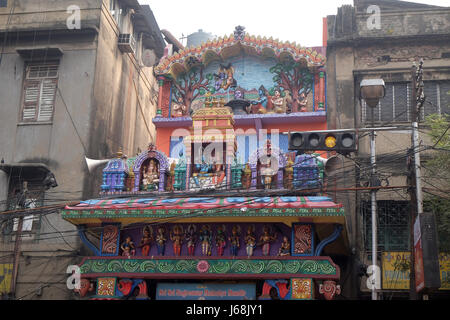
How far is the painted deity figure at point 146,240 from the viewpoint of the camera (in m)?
17.2

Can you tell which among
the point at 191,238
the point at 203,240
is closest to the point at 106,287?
the point at 191,238

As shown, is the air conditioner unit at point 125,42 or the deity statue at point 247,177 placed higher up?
the air conditioner unit at point 125,42

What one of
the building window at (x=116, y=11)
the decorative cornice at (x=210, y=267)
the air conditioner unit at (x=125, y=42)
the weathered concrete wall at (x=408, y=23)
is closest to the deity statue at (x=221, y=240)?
the decorative cornice at (x=210, y=267)

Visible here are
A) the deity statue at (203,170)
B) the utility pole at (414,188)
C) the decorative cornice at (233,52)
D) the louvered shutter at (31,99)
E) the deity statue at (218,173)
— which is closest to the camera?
the utility pole at (414,188)

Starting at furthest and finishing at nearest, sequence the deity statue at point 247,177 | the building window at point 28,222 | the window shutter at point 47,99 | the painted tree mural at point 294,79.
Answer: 1. the window shutter at point 47,99
2. the painted tree mural at point 294,79
3. the building window at point 28,222
4. the deity statue at point 247,177

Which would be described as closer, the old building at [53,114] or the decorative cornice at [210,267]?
the decorative cornice at [210,267]

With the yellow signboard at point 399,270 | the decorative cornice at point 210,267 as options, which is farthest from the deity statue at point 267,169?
the yellow signboard at point 399,270

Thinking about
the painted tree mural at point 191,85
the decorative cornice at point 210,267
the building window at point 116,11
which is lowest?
the decorative cornice at point 210,267

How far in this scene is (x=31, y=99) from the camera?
72.5 ft

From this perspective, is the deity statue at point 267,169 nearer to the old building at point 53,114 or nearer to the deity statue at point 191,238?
the deity statue at point 191,238

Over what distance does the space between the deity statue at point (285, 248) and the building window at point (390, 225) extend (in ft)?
14.0

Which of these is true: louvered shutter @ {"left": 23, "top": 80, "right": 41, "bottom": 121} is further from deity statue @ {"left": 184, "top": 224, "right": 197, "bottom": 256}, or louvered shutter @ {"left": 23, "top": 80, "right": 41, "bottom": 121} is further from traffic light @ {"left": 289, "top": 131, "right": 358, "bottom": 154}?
traffic light @ {"left": 289, "top": 131, "right": 358, "bottom": 154}

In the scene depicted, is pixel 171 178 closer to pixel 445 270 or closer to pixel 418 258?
pixel 418 258

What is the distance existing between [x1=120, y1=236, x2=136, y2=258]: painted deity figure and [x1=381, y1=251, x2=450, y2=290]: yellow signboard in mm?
7529
